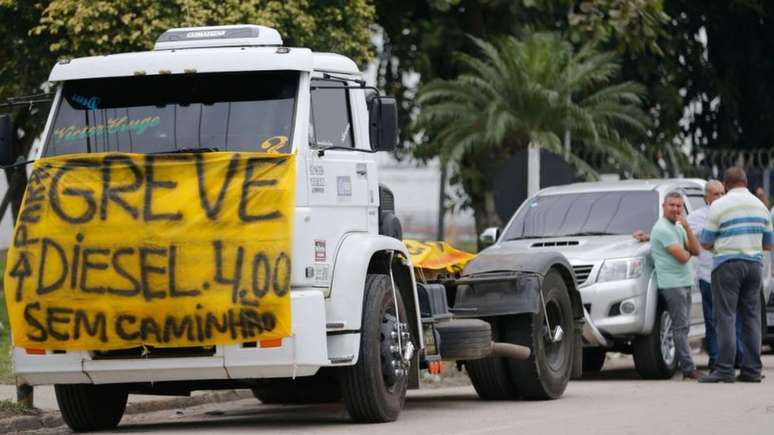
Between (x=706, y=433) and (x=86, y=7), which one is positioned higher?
(x=86, y=7)

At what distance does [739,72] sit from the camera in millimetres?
35125

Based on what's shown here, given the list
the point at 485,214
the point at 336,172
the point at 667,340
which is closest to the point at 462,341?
the point at 336,172

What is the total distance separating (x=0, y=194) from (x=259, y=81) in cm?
1768

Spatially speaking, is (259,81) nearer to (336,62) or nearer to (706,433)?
(336,62)

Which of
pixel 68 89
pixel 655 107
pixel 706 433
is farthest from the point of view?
pixel 655 107

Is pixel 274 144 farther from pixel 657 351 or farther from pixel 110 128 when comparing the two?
pixel 657 351

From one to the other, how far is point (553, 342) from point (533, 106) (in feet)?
41.2

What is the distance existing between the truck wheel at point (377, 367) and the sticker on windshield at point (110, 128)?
6.05ft

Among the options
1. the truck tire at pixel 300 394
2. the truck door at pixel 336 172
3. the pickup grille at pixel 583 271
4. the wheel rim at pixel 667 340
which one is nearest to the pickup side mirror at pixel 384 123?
the truck door at pixel 336 172

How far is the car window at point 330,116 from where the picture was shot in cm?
1137

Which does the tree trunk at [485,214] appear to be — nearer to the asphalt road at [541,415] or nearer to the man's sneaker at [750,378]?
the asphalt road at [541,415]

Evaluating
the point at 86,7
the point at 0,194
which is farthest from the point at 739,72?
the point at 86,7

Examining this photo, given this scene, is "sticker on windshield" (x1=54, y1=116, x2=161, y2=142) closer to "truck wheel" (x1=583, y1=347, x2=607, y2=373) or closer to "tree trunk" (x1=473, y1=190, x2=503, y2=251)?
"truck wheel" (x1=583, y1=347, x2=607, y2=373)

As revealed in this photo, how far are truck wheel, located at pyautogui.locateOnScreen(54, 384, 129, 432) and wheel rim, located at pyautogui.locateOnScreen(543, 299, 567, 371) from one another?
12.7ft
